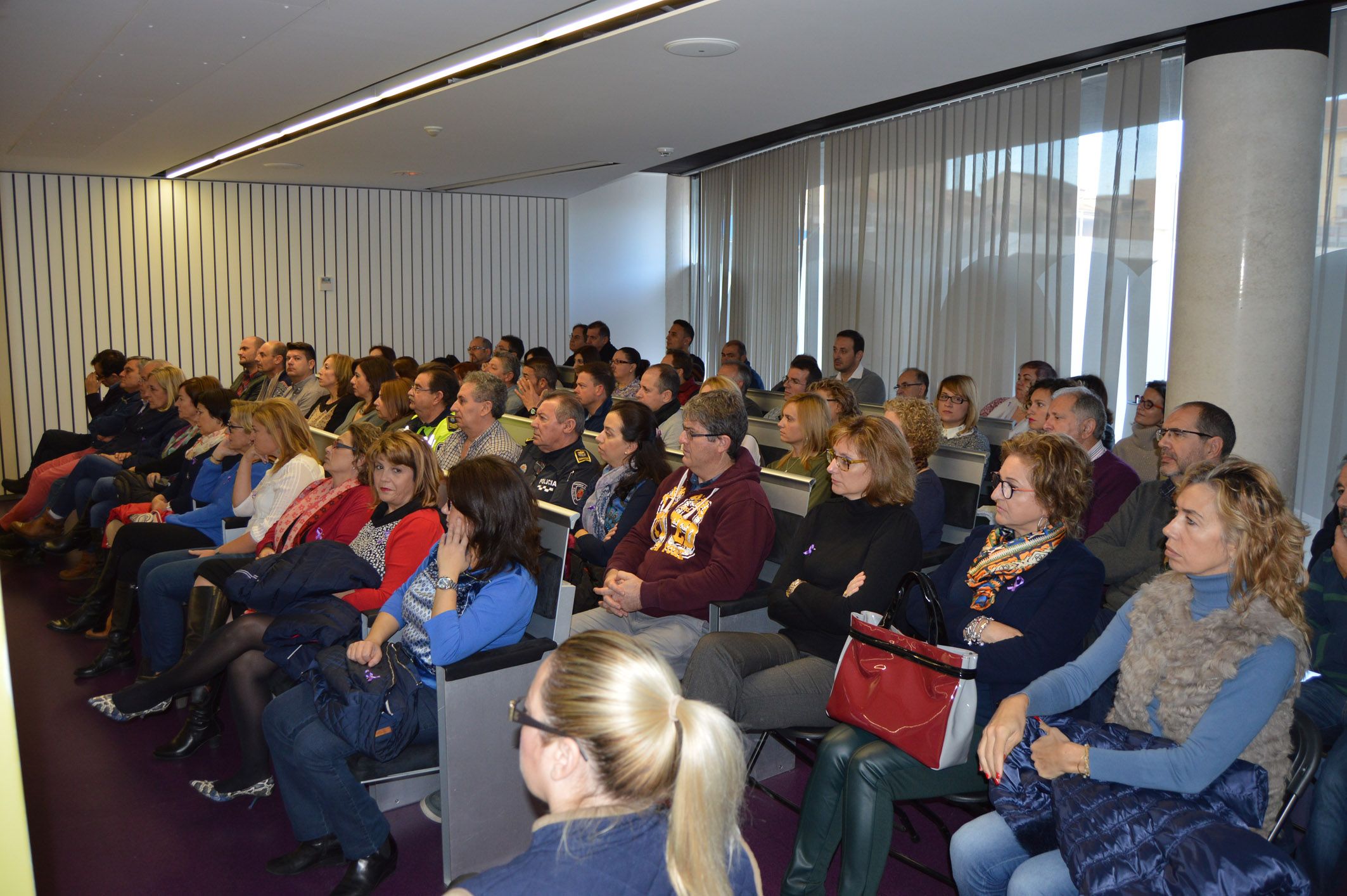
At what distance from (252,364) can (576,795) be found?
862 centimetres

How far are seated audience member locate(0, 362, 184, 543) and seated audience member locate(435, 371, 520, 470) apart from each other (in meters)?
2.81

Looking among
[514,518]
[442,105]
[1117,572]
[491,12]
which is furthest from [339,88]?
[1117,572]

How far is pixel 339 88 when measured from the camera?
234 inches

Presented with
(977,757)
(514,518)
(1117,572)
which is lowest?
(977,757)

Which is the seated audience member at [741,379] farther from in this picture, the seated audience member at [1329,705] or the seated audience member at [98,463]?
the seated audience member at [1329,705]

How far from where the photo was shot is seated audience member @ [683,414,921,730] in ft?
9.41

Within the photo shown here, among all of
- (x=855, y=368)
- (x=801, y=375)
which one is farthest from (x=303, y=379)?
(x=855, y=368)

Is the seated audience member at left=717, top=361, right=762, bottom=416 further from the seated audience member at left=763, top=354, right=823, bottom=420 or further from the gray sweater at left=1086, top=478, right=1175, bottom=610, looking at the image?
the gray sweater at left=1086, top=478, right=1175, bottom=610

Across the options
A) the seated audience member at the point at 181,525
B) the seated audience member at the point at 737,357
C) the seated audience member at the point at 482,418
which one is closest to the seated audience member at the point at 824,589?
the seated audience member at the point at 482,418

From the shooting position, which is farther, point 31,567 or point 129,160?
point 129,160

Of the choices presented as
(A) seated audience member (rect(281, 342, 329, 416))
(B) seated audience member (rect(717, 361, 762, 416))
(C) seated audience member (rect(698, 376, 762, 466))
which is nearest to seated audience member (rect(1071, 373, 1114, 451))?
(C) seated audience member (rect(698, 376, 762, 466))

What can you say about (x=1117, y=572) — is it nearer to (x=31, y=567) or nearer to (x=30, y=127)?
(x=31, y=567)

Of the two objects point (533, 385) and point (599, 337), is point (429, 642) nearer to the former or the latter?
point (533, 385)

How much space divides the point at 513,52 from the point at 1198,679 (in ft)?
14.7
